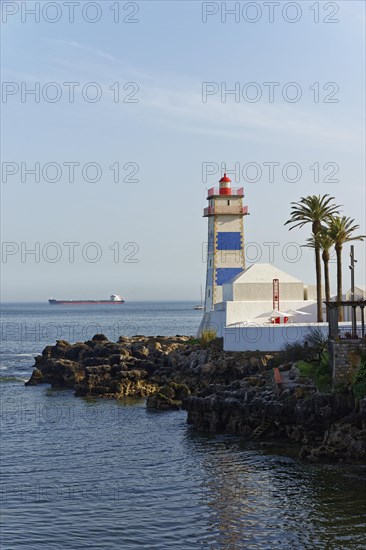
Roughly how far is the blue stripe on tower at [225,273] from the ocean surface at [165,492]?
27.7m

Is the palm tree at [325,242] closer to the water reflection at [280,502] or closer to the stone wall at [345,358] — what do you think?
the stone wall at [345,358]

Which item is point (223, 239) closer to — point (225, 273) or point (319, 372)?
point (225, 273)

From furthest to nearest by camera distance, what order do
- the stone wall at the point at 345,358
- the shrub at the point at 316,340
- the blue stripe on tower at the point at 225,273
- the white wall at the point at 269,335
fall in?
the blue stripe on tower at the point at 225,273 → the white wall at the point at 269,335 → the shrub at the point at 316,340 → the stone wall at the point at 345,358

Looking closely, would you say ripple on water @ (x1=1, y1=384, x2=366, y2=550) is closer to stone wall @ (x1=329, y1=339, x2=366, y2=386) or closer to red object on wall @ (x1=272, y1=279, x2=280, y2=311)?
stone wall @ (x1=329, y1=339, x2=366, y2=386)

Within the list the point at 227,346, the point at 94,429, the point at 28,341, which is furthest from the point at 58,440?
the point at 28,341

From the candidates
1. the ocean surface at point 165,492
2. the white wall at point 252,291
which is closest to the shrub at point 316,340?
the ocean surface at point 165,492

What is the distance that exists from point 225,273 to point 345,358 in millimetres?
33666

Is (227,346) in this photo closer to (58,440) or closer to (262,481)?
(58,440)

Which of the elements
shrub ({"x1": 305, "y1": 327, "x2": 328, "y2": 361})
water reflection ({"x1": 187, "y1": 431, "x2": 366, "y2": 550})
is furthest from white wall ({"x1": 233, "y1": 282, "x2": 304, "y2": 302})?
water reflection ({"x1": 187, "y1": 431, "x2": 366, "y2": 550})

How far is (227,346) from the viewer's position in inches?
2215

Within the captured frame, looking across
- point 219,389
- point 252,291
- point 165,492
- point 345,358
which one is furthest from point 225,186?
point 165,492

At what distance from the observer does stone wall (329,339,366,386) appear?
38562 mm

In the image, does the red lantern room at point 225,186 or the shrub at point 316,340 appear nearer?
the shrub at point 316,340

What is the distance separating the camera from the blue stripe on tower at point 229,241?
7306cm
